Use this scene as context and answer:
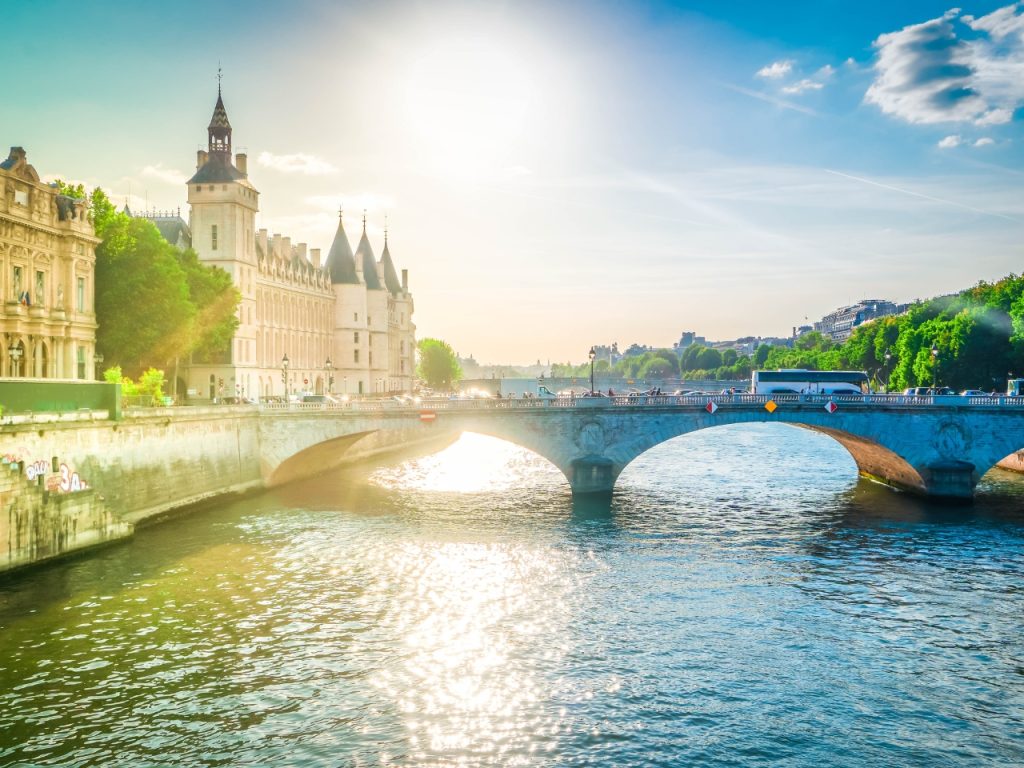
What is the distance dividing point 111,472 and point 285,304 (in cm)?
5504

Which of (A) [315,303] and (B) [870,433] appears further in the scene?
(A) [315,303]

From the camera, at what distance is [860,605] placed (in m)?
30.7

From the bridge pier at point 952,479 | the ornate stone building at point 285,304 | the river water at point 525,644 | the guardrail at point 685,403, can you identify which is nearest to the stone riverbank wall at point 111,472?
the river water at point 525,644

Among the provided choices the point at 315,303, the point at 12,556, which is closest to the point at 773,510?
the point at 12,556

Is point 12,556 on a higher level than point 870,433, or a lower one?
lower

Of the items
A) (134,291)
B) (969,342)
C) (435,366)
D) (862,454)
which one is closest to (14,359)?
(134,291)

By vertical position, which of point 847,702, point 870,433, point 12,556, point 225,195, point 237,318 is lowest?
point 847,702

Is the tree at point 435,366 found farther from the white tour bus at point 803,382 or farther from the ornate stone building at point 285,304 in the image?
the white tour bus at point 803,382

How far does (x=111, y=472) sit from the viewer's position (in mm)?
41312

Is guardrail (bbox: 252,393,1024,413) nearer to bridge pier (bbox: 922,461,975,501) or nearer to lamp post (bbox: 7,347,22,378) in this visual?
bridge pier (bbox: 922,461,975,501)

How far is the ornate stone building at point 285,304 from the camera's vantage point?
266ft

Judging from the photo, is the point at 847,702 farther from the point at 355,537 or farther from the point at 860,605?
the point at 355,537

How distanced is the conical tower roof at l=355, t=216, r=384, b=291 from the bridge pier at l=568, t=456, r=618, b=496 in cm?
6910

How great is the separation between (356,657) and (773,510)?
32.0m
